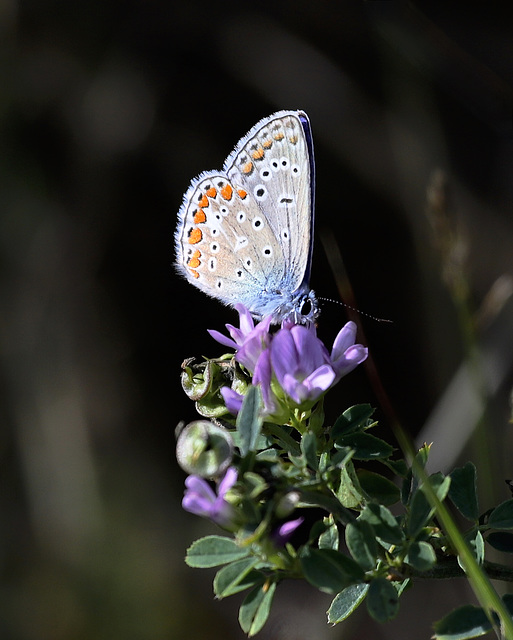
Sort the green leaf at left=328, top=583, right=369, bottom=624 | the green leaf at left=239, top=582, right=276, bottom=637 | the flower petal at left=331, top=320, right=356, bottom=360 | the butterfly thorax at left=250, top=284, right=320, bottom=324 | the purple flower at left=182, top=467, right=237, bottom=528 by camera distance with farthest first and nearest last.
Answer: the butterfly thorax at left=250, top=284, right=320, bottom=324
the flower petal at left=331, top=320, right=356, bottom=360
the green leaf at left=328, top=583, right=369, bottom=624
the green leaf at left=239, top=582, right=276, bottom=637
the purple flower at left=182, top=467, right=237, bottom=528

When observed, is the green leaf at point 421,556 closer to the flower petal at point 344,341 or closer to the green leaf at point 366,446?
the green leaf at point 366,446

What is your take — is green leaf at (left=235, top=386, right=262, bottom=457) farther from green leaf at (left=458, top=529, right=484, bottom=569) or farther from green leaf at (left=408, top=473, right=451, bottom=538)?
green leaf at (left=458, top=529, right=484, bottom=569)

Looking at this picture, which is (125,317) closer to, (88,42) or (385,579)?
(88,42)

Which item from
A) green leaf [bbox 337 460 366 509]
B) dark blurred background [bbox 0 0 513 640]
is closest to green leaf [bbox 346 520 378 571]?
green leaf [bbox 337 460 366 509]

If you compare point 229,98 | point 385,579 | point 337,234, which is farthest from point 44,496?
point 385,579

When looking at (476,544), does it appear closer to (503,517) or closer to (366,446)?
(503,517)

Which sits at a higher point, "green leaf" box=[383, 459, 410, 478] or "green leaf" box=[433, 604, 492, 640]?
"green leaf" box=[383, 459, 410, 478]

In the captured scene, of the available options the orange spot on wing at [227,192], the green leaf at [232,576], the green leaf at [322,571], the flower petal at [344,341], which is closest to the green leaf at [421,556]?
the green leaf at [322,571]
